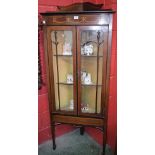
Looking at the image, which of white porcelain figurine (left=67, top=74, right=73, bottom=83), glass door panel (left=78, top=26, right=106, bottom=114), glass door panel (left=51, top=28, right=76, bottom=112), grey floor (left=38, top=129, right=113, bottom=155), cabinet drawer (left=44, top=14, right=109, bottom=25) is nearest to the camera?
cabinet drawer (left=44, top=14, right=109, bottom=25)

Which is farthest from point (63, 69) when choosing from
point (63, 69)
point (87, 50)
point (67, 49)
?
point (87, 50)

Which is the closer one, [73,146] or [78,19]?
[78,19]

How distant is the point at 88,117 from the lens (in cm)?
190

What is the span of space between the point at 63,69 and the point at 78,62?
0.95ft

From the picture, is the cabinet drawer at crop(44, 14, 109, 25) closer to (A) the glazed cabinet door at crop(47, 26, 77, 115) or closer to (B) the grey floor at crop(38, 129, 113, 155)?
(A) the glazed cabinet door at crop(47, 26, 77, 115)

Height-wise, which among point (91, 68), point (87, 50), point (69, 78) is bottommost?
point (69, 78)

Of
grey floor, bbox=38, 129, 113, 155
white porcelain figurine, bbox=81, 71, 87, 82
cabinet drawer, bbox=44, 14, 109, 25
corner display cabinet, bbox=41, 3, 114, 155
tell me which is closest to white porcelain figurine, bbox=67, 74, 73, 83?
corner display cabinet, bbox=41, 3, 114, 155

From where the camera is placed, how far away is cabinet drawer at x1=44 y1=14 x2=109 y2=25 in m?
1.57

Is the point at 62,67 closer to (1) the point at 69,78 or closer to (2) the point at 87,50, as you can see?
(1) the point at 69,78

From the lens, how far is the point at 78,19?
63.9 inches

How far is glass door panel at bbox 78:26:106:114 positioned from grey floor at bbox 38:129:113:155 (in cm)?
57
